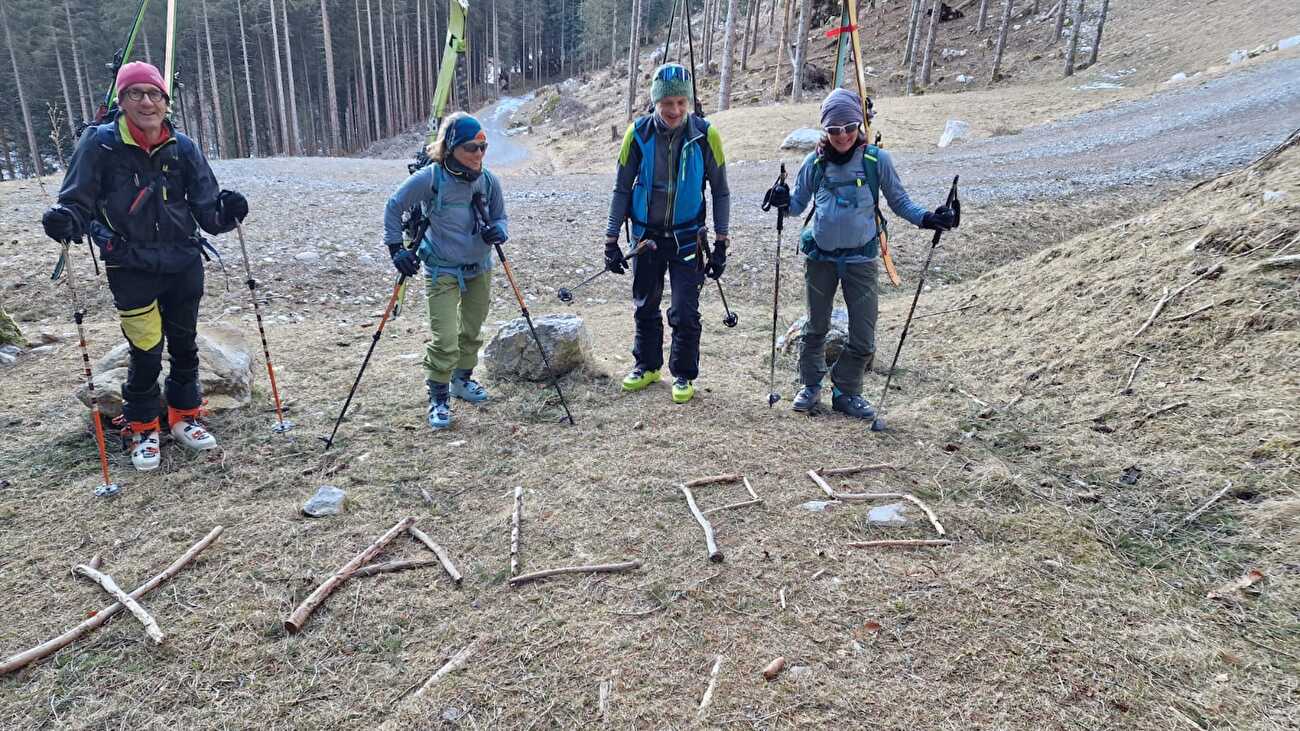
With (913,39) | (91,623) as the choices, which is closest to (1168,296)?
(91,623)

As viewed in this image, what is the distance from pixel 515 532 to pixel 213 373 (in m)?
3.59

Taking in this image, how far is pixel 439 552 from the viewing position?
157 inches

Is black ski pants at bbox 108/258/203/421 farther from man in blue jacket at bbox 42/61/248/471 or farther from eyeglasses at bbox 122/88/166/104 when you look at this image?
eyeglasses at bbox 122/88/166/104

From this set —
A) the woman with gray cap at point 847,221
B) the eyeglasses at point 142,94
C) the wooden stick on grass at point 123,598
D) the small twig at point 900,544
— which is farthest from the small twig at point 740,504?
the eyeglasses at point 142,94

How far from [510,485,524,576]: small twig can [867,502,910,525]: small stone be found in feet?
7.07

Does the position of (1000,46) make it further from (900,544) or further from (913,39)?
(900,544)

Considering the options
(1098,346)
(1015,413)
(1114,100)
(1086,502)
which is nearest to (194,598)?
(1086,502)

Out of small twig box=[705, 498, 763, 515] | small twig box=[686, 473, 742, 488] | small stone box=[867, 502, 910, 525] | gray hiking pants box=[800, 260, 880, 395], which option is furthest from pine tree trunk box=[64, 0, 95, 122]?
small stone box=[867, 502, 910, 525]

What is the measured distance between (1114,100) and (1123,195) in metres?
14.4

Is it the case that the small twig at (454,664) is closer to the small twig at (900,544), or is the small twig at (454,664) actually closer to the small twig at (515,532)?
the small twig at (515,532)

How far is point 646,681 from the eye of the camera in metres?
3.06

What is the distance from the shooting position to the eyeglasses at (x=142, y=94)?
4.36m

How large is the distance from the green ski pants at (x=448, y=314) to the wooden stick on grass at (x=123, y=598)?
8.48 feet

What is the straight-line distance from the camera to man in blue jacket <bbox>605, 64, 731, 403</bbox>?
5590mm
